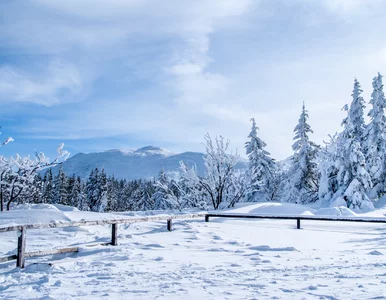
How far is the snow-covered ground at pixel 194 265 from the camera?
5957mm

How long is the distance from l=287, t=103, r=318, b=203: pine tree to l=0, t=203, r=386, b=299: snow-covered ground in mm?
22993

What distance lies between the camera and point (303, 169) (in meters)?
37.4

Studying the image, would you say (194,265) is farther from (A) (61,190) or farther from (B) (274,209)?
(A) (61,190)

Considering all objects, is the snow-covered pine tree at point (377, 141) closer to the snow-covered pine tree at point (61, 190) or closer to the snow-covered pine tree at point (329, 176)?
the snow-covered pine tree at point (329, 176)

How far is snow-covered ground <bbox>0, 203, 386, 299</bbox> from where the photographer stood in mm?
5957

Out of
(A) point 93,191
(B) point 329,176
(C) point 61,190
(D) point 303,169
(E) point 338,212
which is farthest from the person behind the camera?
(C) point 61,190

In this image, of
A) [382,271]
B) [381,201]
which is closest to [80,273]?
[382,271]

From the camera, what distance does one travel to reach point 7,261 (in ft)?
26.4

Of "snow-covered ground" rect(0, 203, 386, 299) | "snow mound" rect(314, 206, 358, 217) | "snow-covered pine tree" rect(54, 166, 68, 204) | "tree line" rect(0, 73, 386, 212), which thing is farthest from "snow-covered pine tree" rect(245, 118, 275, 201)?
"snow-covered pine tree" rect(54, 166, 68, 204)

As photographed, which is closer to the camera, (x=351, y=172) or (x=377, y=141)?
(x=351, y=172)

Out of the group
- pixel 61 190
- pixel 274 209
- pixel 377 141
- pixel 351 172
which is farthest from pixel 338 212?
pixel 61 190

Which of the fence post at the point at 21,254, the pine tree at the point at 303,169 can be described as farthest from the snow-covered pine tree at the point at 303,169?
the fence post at the point at 21,254

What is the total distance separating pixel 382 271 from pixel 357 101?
3174 cm

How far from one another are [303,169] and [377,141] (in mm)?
7493
